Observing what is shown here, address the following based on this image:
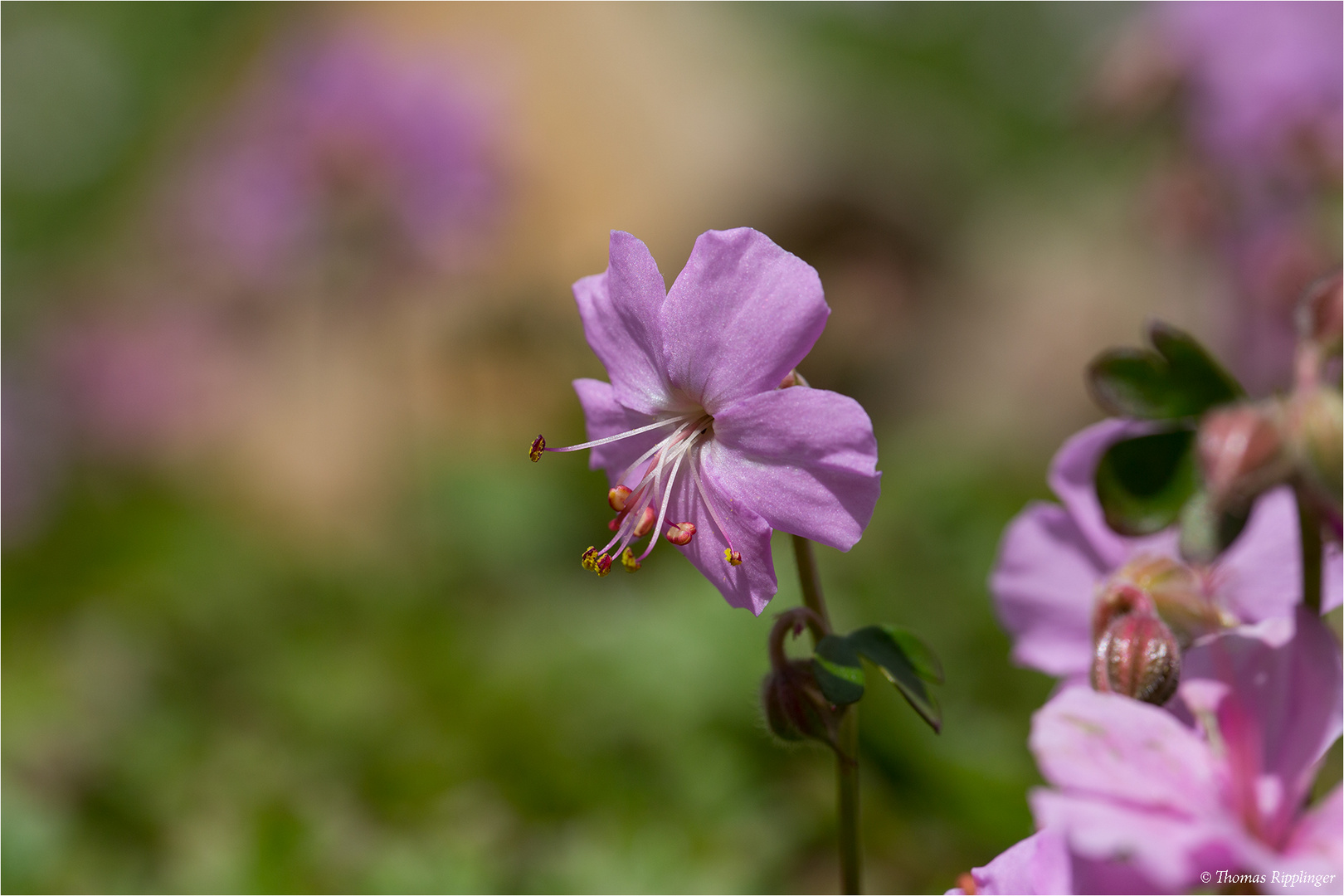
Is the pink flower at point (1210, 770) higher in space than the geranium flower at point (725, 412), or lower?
lower

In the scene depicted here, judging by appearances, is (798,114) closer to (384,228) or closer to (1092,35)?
(384,228)

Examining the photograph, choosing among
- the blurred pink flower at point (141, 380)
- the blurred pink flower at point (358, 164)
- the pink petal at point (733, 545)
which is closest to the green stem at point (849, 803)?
the pink petal at point (733, 545)

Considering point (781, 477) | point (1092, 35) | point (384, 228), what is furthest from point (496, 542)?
point (1092, 35)

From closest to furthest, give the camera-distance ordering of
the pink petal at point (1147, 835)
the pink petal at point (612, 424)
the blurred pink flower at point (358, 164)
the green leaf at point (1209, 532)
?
the pink petal at point (1147, 835)
the green leaf at point (1209, 532)
the pink petal at point (612, 424)
the blurred pink flower at point (358, 164)

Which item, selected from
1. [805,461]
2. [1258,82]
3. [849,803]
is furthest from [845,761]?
[1258,82]

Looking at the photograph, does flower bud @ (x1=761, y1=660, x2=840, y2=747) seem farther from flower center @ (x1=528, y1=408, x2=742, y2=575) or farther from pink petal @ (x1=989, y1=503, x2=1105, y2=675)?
pink petal @ (x1=989, y1=503, x2=1105, y2=675)

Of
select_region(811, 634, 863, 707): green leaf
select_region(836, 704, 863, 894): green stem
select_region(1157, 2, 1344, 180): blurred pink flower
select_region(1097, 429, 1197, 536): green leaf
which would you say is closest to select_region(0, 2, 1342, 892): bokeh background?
select_region(1157, 2, 1344, 180): blurred pink flower

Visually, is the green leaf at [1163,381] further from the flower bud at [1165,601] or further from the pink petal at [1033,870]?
the pink petal at [1033,870]
